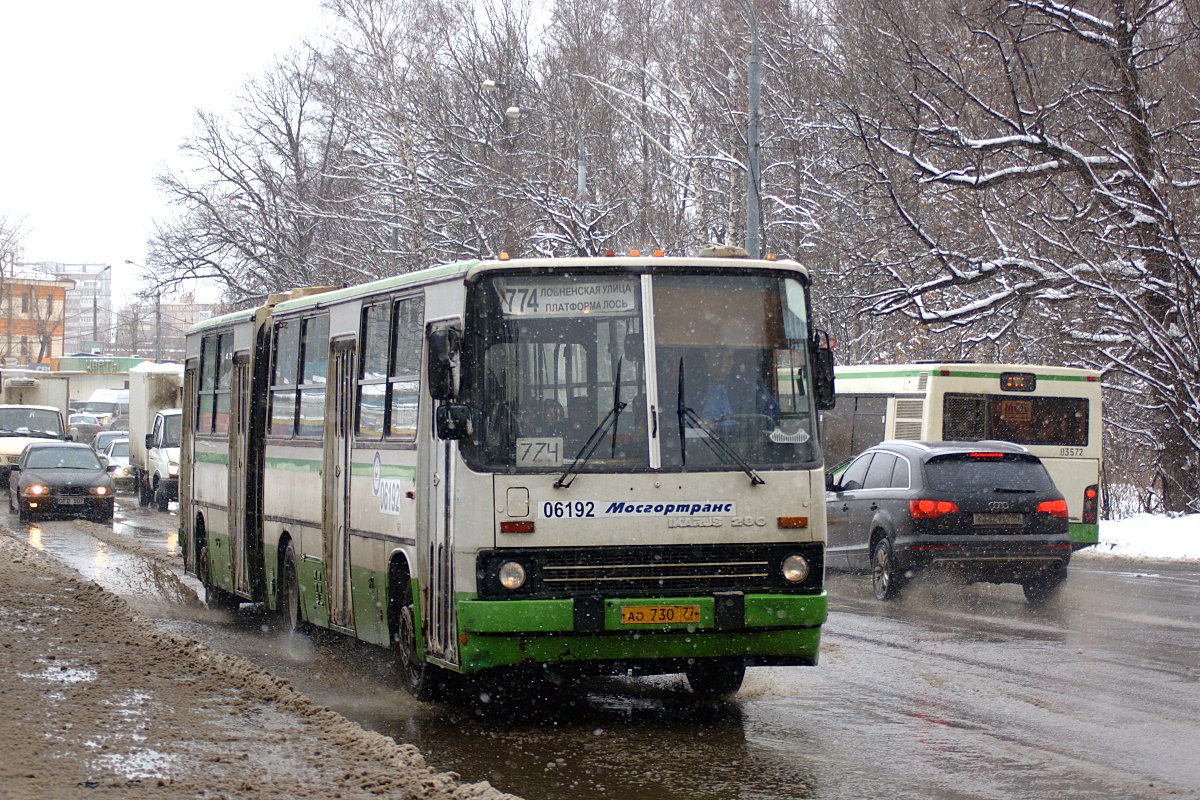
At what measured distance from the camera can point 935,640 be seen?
1400 cm

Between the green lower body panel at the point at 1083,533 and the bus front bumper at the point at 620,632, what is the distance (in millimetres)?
13646

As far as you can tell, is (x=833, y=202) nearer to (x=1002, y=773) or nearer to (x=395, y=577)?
(x=395, y=577)

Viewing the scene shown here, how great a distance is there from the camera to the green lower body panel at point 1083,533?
2273 centimetres

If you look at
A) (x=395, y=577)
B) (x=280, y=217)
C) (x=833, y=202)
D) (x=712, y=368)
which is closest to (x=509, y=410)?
(x=712, y=368)

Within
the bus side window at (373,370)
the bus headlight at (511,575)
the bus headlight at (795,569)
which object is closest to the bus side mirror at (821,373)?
the bus headlight at (795,569)

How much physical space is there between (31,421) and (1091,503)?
29.3 metres

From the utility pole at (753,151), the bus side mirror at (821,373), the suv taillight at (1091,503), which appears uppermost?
the utility pole at (753,151)

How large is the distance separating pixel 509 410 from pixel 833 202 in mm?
27878

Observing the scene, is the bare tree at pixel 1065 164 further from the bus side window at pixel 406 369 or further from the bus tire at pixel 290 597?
the bus side window at pixel 406 369

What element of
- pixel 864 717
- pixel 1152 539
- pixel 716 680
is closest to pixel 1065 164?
pixel 1152 539

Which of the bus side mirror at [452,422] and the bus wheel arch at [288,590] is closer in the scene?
the bus side mirror at [452,422]

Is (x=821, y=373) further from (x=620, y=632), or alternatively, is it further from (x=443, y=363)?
(x=443, y=363)

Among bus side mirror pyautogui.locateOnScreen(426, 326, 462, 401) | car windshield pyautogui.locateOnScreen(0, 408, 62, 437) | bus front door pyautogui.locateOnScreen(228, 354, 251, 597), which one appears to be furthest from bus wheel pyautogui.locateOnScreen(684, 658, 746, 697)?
car windshield pyautogui.locateOnScreen(0, 408, 62, 437)

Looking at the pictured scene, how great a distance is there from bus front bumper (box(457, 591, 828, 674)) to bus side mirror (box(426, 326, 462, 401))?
3.68ft
